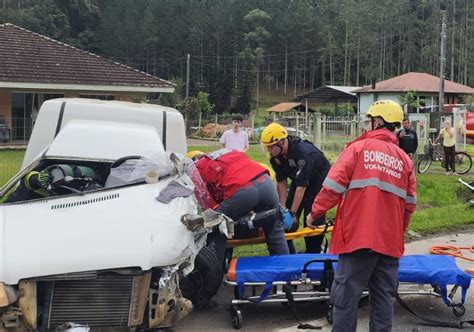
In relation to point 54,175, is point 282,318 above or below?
below

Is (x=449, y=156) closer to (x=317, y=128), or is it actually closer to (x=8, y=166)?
(x=317, y=128)

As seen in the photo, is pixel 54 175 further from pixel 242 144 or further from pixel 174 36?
pixel 174 36

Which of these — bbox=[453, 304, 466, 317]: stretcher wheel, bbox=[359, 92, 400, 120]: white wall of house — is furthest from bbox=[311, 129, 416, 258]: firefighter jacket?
bbox=[359, 92, 400, 120]: white wall of house

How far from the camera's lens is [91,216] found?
4238mm

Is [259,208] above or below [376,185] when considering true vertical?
below

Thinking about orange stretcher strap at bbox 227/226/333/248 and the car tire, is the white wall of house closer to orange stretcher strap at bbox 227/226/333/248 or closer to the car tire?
orange stretcher strap at bbox 227/226/333/248

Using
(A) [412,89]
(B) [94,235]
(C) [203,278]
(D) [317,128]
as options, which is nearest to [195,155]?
(C) [203,278]

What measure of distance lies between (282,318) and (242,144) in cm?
589

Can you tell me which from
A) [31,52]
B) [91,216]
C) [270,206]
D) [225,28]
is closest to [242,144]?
[270,206]

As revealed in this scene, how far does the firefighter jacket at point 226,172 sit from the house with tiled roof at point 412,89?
43.2 m

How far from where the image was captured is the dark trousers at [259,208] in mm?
5180

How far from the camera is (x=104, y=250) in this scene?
394 cm

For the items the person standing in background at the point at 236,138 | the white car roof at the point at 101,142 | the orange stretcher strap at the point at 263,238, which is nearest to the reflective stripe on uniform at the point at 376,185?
the orange stretcher strap at the point at 263,238

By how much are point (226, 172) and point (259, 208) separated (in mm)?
471
